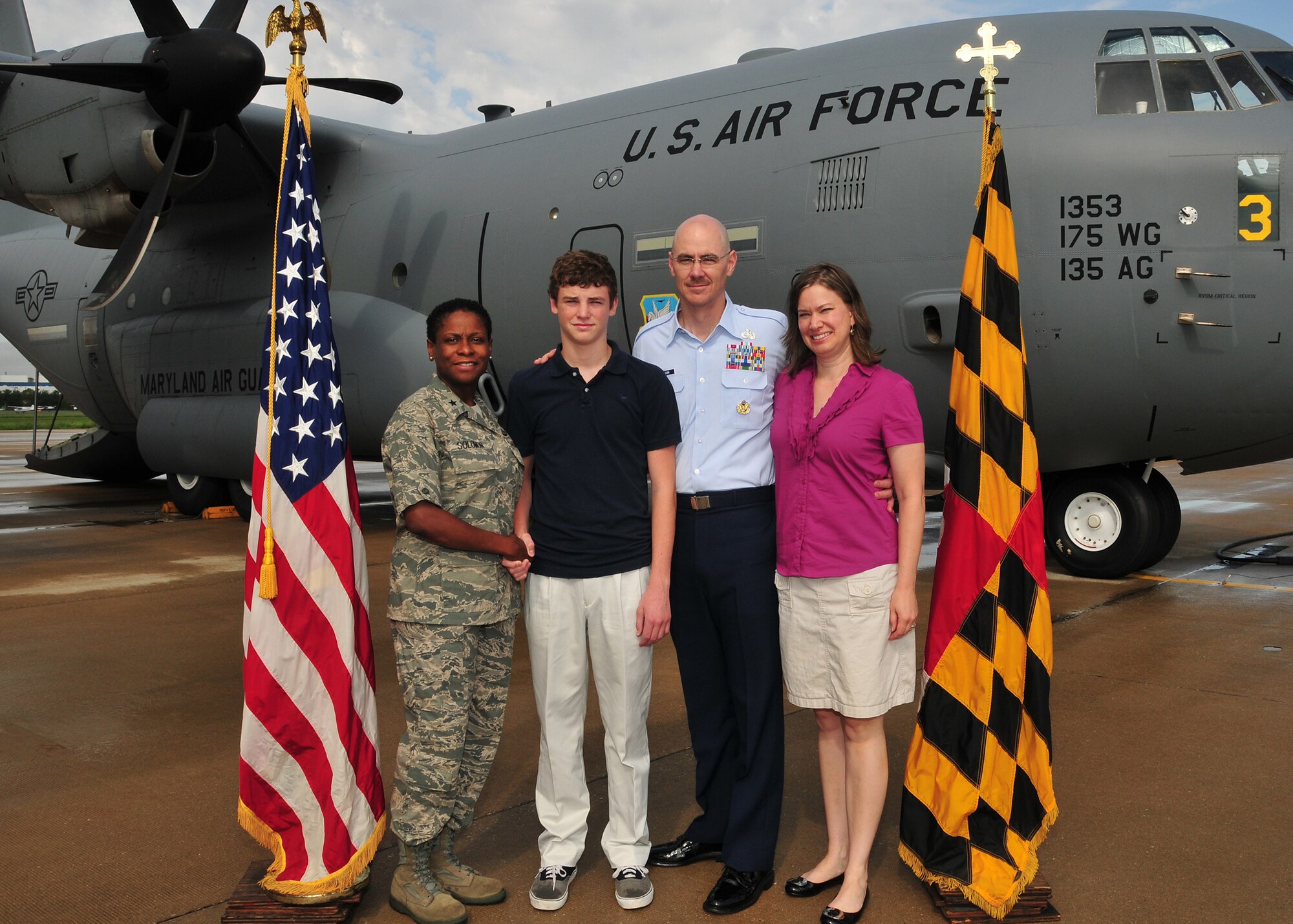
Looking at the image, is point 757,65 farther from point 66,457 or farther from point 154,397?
point 66,457

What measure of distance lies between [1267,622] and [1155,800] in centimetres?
350

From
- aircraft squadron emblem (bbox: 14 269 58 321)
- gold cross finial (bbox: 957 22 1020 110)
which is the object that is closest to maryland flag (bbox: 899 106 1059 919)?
gold cross finial (bbox: 957 22 1020 110)

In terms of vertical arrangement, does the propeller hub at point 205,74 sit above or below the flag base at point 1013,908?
above

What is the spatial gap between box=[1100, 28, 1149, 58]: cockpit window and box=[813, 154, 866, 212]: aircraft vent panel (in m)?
1.72

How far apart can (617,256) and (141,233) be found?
13.1 ft

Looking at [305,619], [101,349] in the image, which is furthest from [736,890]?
[101,349]

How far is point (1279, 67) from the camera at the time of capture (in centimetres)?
658

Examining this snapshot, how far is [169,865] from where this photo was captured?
330 cm

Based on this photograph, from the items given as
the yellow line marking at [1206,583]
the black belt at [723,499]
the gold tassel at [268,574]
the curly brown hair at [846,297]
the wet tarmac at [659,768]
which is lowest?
the yellow line marking at [1206,583]

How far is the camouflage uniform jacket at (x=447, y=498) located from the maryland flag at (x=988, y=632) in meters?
1.43

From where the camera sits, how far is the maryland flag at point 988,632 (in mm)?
3119

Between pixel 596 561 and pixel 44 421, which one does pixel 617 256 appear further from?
pixel 44 421

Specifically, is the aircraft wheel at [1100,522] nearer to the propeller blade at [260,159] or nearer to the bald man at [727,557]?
the bald man at [727,557]

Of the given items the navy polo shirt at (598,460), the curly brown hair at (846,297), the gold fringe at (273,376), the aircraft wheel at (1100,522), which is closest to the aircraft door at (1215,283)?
the aircraft wheel at (1100,522)
